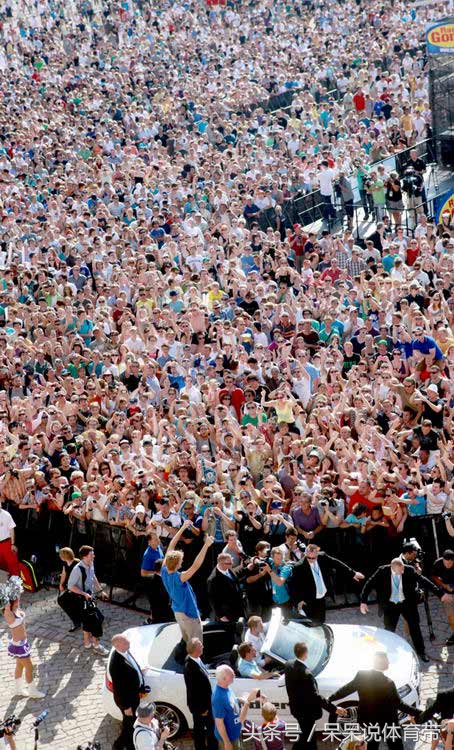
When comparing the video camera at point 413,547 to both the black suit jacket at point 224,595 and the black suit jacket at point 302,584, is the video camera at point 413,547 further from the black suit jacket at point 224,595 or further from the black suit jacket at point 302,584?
the black suit jacket at point 224,595

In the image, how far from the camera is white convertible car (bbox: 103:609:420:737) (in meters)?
10.9

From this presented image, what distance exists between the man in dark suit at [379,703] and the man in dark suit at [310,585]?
2.04m

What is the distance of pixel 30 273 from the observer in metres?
21.7

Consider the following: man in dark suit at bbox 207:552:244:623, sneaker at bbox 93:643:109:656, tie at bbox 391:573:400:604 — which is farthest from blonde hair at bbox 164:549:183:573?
tie at bbox 391:573:400:604

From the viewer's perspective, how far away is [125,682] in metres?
10.8

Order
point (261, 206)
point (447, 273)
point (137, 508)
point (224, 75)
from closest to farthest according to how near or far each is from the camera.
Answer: point (137, 508)
point (447, 273)
point (261, 206)
point (224, 75)

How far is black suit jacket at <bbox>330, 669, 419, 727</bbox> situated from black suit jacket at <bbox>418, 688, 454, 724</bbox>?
8cm

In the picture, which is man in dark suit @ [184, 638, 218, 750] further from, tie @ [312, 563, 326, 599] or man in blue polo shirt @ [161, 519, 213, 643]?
tie @ [312, 563, 326, 599]

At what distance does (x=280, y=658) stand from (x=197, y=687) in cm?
93

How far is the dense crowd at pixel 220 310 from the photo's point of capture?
13992 millimetres

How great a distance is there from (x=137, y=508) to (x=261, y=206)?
11758 mm

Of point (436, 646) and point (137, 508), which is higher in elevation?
point (137, 508)

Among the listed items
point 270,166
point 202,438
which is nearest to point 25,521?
point 202,438

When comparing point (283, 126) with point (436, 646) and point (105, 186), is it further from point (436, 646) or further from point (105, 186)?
point (436, 646)
